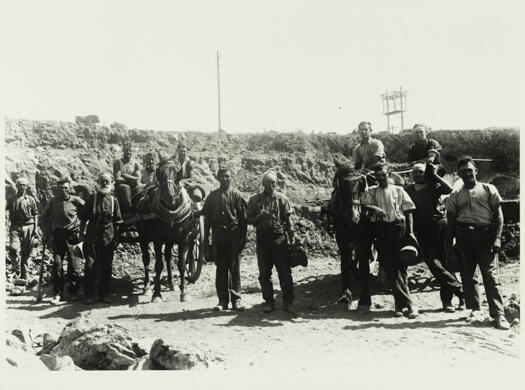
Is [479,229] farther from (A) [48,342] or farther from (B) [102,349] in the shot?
(A) [48,342]

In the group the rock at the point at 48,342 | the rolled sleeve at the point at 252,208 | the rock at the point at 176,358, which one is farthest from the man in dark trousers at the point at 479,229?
the rock at the point at 48,342

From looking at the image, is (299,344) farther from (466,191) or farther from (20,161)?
(20,161)

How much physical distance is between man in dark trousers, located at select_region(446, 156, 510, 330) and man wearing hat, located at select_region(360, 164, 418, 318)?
64 centimetres

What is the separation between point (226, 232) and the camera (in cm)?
787

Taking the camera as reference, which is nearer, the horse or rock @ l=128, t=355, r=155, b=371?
rock @ l=128, t=355, r=155, b=371

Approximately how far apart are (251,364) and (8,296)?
6.41 meters

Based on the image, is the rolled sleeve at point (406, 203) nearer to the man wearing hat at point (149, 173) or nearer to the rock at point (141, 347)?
the rock at point (141, 347)

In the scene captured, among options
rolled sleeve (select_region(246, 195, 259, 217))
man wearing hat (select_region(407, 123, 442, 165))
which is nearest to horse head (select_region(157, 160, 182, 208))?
rolled sleeve (select_region(246, 195, 259, 217))

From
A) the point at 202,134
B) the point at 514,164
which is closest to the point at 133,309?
the point at 202,134

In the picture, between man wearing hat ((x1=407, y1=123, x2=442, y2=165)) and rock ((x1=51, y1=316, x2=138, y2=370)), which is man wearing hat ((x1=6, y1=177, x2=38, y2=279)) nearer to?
rock ((x1=51, y1=316, x2=138, y2=370))

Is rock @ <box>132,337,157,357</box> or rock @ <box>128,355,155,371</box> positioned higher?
rock @ <box>132,337,157,357</box>

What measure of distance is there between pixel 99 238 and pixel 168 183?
5.31ft

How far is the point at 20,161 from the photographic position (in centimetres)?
1273

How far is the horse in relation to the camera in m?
8.72
